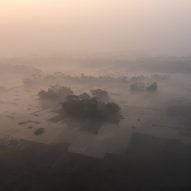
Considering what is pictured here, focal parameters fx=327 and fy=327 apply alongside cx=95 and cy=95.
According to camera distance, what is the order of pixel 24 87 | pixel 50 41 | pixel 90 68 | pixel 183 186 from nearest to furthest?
1. pixel 183 186
2. pixel 24 87
3. pixel 90 68
4. pixel 50 41

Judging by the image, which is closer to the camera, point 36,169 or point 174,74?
point 36,169

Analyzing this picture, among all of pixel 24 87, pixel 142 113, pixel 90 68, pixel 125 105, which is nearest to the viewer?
pixel 142 113

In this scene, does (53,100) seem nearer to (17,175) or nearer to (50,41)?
(17,175)

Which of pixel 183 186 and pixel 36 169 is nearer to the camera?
pixel 183 186

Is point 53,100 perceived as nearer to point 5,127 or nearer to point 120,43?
point 5,127

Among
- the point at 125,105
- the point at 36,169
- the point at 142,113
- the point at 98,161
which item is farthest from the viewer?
the point at 125,105

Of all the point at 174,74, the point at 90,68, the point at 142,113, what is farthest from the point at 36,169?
the point at 90,68

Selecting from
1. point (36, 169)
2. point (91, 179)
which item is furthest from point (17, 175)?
point (91, 179)

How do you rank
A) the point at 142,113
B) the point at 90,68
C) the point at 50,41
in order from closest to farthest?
the point at 142,113 → the point at 90,68 → the point at 50,41

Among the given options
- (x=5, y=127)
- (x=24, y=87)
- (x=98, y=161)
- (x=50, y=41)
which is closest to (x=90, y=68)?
(x=24, y=87)
